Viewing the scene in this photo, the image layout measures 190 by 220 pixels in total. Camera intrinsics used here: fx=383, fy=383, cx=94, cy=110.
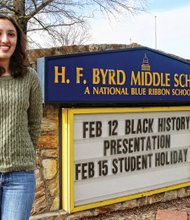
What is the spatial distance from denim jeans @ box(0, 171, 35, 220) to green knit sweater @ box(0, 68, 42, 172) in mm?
39

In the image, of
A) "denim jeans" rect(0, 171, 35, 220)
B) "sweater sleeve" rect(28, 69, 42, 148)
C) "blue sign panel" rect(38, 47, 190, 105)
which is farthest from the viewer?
"blue sign panel" rect(38, 47, 190, 105)

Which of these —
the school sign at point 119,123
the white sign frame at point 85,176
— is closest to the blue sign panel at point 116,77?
the school sign at point 119,123

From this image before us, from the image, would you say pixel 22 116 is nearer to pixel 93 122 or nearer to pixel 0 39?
pixel 0 39

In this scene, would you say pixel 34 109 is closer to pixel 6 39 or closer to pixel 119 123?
pixel 6 39

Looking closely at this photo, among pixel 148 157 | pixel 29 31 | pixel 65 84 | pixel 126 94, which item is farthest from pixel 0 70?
pixel 29 31

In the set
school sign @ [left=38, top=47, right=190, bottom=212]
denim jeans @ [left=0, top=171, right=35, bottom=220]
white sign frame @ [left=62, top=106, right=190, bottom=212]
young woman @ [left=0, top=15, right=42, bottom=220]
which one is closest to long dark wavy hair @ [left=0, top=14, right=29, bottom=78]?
young woman @ [left=0, top=15, right=42, bottom=220]

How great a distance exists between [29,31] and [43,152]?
11092 mm

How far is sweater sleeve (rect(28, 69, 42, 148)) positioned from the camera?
1.97m

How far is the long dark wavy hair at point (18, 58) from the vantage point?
1.91 metres

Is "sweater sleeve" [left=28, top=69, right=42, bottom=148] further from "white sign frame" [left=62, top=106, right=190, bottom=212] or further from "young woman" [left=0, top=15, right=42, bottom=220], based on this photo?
"white sign frame" [left=62, top=106, right=190, bottom=212]

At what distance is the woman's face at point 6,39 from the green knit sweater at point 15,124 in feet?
0.39

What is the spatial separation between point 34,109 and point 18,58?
27cm

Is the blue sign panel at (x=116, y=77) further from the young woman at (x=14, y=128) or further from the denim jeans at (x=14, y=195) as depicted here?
the denim jeans at (x=14, y=195)

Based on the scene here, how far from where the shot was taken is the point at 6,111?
183 centimetres
